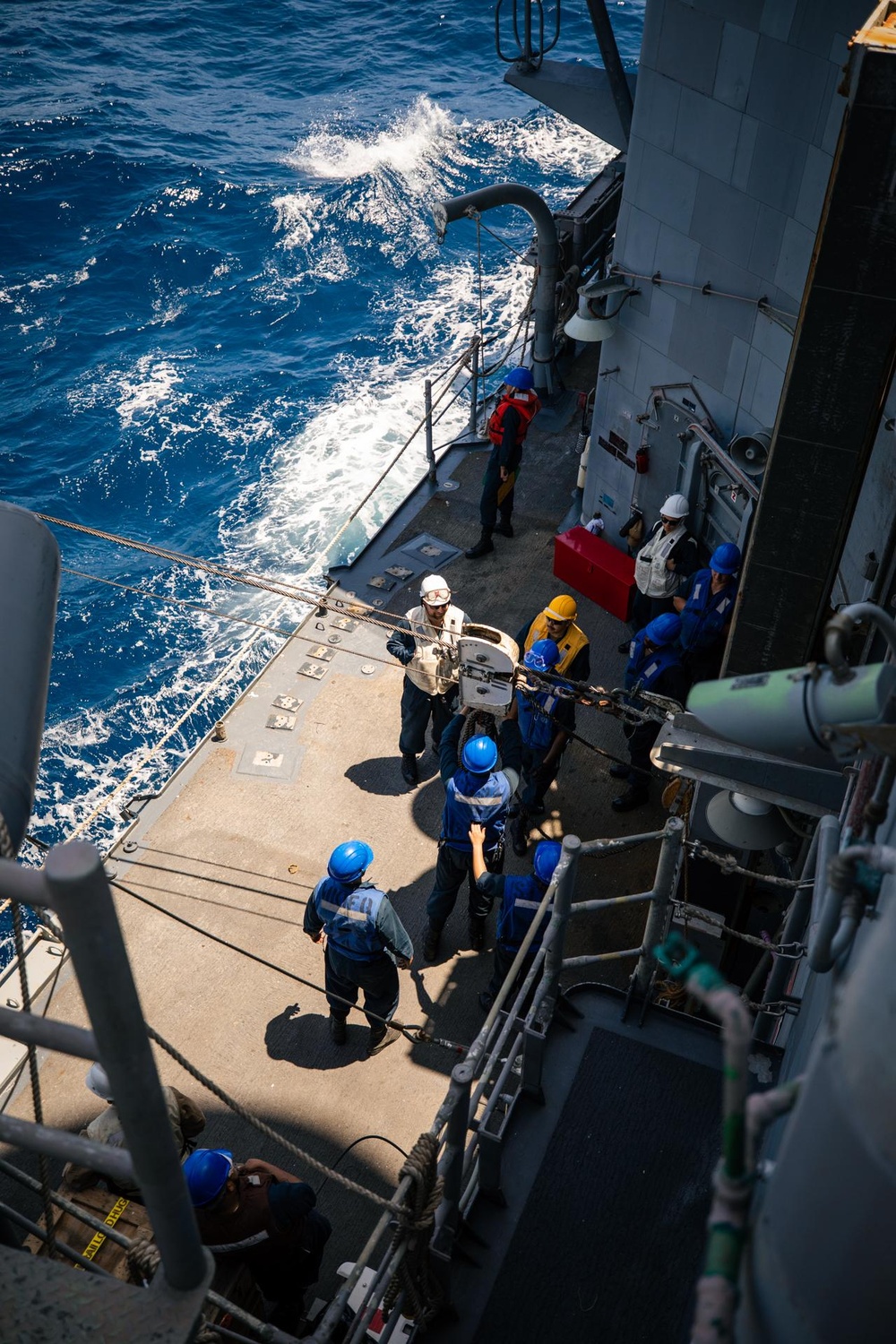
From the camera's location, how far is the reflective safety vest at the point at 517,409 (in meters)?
11.9

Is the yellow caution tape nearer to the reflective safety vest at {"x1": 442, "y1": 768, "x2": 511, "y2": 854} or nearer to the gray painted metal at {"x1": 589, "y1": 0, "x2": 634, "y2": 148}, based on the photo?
the reflective safety vest at {"x1": 442, "y1": 768, "x2": 511, "y2": 854}

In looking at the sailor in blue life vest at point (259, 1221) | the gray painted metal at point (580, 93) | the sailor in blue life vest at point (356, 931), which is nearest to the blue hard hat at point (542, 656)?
the sailor in blue life vest at point (356, 931)

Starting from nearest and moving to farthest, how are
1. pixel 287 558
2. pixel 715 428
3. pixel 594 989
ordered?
1. pixel 594 989
2. pixel 715 428
3. pixel 287 558

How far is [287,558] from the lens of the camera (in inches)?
703

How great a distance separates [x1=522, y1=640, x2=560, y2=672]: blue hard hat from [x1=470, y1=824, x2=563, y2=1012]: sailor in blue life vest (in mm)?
1609

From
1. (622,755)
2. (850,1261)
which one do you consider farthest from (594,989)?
(850,1261)

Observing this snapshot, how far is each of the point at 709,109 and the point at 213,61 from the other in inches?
1373

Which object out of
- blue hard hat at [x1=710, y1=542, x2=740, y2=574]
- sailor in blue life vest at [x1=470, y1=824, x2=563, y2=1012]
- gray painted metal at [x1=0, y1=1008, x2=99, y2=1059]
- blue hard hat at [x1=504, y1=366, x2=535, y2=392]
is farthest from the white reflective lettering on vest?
blue hard hat at [x1=504, y1=366, x2=535, y2=392]

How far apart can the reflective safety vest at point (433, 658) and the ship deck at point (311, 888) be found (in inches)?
51.1

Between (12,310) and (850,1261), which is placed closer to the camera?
(850,1261)

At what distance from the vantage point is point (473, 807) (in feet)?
25.2

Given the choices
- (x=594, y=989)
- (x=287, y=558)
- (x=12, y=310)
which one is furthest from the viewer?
(x=12, y=310)

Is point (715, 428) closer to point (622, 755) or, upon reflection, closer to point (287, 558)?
point (622, 755)

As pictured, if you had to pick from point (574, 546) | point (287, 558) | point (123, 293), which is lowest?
point (287, 558)
